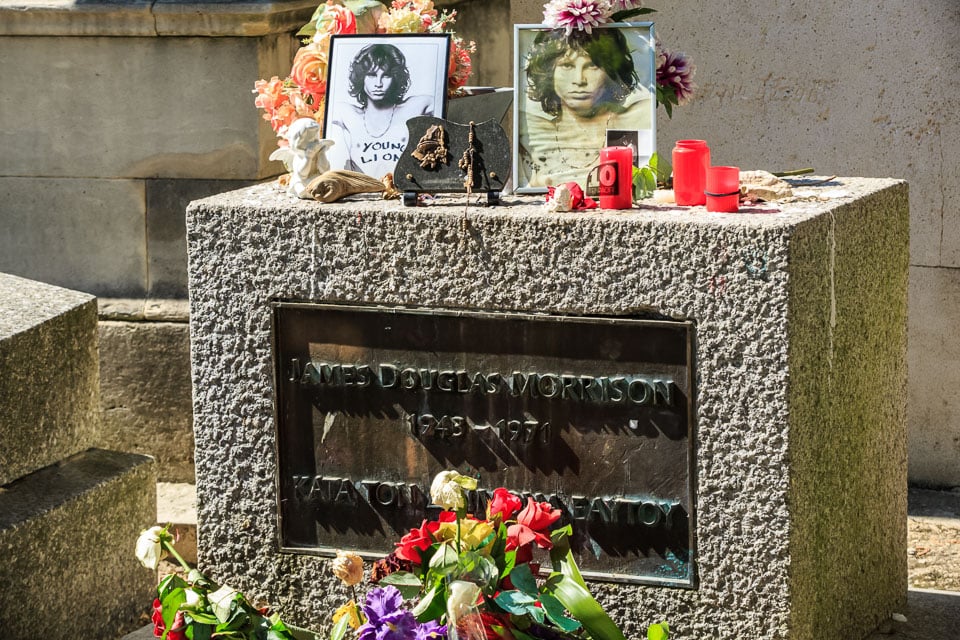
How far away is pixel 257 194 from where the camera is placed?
3.27 meters

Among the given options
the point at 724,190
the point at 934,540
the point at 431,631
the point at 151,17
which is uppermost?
the point at 151,17

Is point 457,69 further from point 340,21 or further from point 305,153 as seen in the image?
point 305,153

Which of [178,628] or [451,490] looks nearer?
[451,490]

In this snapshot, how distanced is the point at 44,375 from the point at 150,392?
1.30 m

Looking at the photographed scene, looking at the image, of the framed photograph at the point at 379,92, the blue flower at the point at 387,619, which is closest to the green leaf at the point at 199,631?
the blue flower at the point at 387,619

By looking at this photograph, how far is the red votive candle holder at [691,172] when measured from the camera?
9.73 ft

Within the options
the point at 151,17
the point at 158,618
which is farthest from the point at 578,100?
the point at 151,17

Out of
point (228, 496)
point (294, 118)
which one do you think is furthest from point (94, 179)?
point (228, 496)

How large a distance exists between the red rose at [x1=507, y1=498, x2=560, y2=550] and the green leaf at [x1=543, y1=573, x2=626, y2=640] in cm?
9

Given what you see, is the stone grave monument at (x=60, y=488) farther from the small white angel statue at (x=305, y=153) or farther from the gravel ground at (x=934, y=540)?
the gravel ground at (x=934, y=540)

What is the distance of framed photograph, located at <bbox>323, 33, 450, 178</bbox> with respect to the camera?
3283 millimetres

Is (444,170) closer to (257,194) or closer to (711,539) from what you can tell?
(257,194)

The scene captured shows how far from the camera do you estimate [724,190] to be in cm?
286

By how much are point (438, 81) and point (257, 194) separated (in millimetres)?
504
